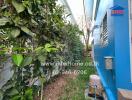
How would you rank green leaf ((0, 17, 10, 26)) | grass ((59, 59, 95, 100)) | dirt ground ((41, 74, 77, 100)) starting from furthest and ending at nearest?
dirt ground ((41, 74, 77, 100)) → grass ((59, 59, 95, 100)) → green leaf ((0, 17, 10, 26))

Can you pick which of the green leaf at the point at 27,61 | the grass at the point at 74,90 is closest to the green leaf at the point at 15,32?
the green leaf at the point at 27,61

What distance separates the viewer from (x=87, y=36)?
47.9ft

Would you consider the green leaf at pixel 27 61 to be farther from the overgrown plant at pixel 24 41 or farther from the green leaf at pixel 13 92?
the green leaf at pixel 13 92

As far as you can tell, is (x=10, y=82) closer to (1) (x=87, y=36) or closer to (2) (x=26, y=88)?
(2) (x=26, y=88)

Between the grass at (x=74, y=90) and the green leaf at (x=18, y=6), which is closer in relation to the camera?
the green leaf at (x=18, y=6)

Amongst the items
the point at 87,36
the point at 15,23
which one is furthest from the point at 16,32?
the point at 87,36

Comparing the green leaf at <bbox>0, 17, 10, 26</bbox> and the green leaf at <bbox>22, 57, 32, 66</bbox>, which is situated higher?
the green leaf at <bbox>0, 17, 10, 26</bbox>

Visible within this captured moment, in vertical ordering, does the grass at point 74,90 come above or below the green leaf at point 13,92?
below

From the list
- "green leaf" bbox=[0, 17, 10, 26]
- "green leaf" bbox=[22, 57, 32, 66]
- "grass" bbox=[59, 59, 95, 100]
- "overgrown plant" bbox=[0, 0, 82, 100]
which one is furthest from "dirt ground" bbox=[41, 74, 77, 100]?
"green leaf" bbox=[0, 17, 10, 26]

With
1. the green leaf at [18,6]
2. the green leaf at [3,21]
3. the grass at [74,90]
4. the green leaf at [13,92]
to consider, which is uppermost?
the green leaf at [18,6]

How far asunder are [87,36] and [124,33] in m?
11.5

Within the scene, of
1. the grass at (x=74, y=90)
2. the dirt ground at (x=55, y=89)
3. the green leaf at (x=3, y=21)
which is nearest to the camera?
the green leaf at (x=3, y=21)

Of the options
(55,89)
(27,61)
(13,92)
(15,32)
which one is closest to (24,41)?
(15,32)

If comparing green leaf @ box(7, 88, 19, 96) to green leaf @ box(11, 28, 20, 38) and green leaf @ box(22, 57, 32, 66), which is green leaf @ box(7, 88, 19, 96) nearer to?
green leaf @ box(22, 57, 32, 66)
